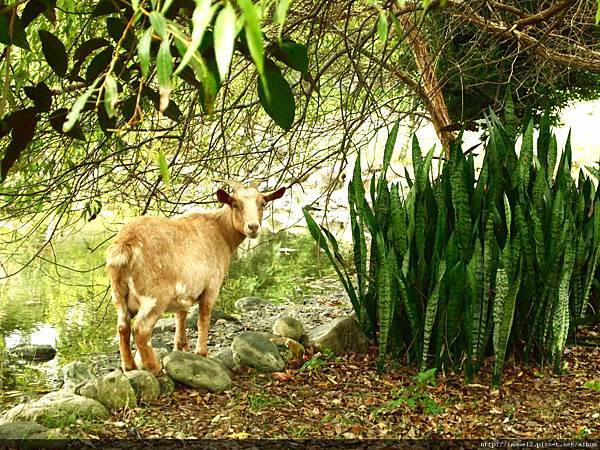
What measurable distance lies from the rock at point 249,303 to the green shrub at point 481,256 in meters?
3.56

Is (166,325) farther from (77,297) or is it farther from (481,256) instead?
(481,256)

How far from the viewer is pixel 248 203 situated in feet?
16.6

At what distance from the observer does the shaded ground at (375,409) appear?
13.1 ft

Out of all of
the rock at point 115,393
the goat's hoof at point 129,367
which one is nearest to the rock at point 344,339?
Answer: the goat's hoof at point 129,367

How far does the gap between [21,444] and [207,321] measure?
68.1 inches

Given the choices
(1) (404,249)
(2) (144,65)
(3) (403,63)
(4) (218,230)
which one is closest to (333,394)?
(1) (404,249)

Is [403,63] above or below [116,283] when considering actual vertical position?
above

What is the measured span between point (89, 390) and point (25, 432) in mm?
674

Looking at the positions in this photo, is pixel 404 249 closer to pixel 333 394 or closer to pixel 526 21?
pixel 333 394

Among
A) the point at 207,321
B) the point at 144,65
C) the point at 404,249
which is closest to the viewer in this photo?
the point at 144,65

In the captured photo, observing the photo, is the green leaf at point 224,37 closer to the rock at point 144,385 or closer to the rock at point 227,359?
the rock at point 144,385

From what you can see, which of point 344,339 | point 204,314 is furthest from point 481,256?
point 204,314

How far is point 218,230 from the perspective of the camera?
5.34 meters

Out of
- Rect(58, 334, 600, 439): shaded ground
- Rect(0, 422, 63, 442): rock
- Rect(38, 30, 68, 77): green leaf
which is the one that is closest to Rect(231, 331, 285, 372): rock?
Rect(58, 334, 600, 439): shaded ground
